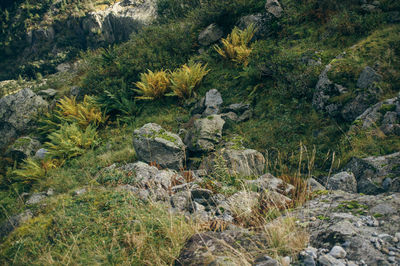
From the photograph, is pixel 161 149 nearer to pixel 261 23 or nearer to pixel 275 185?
pixel 275 185

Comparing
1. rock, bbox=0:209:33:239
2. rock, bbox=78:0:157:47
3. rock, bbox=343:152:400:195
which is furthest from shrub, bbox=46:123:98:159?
rock, bbox=78:0:157:47

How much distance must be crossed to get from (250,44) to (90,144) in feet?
22.3

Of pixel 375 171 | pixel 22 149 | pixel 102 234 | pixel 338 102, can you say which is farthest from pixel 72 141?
pixel 375 171

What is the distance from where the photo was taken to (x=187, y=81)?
8344 mm

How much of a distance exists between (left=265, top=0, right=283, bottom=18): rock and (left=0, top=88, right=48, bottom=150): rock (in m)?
10.2

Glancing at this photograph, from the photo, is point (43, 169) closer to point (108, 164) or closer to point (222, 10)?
point (108, 164)

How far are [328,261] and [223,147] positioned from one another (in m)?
4.14

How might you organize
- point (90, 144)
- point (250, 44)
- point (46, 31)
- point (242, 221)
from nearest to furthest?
1. point (242, 221)
2. point (90, 144)
3. point (250, 44)
4. point (46, 31)

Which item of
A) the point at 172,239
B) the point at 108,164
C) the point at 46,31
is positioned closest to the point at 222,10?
the point at 108,164

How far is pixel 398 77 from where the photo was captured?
16.9 ft

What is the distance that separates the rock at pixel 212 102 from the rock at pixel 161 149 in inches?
68.0

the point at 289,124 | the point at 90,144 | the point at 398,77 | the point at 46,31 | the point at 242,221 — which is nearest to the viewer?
the point at 242,221

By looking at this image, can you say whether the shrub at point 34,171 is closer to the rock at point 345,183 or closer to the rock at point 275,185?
the rock at point 275,185

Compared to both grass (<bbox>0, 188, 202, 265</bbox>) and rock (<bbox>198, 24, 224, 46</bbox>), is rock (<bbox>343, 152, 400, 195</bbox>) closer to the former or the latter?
grass (<bbox>0, 188, 202, 265</bbox>)
